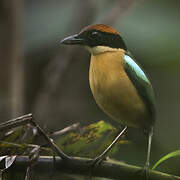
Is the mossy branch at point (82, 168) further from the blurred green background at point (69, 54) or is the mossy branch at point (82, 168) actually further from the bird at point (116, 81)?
the blurred green background at point (69, 54)

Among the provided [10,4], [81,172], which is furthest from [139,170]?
[10,4]

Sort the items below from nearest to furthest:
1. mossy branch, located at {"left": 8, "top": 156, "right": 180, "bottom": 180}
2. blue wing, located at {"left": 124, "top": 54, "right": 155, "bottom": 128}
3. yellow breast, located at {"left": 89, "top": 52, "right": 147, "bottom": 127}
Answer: mossy branch, located at {"left": 8, "top": 156, "right": 180, "bottom": 180}, yellow breast, located at {"left": 89, "top": 52, "right": 147, "bottom": 127}, blue wing, located at {"left": 124, "top": 54, "right": 155, "bottom": 128}

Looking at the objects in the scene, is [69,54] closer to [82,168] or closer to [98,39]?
[98,39]

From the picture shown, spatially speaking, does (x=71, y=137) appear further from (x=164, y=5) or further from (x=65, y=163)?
(x=164, y=5)

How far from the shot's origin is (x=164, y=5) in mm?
4891

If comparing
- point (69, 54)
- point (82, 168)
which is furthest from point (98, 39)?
point (69, 54)

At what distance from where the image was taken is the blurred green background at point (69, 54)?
4.28 metres

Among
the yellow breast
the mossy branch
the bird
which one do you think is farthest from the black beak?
the mossy branch

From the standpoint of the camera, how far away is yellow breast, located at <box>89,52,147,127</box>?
1.98 metres

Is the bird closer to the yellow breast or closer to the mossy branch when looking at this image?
the yellow breast

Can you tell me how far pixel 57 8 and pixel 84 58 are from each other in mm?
676

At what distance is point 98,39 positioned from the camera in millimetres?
2234

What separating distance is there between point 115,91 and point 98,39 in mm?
367

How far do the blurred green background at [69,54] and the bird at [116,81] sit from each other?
1652 millimetres
